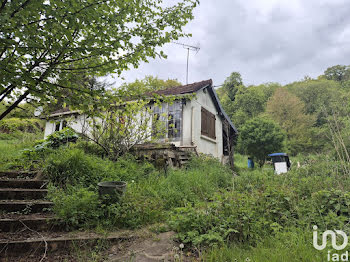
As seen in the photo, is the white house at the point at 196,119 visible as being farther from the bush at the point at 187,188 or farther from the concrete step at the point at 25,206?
the concrete step at the point at 25,206

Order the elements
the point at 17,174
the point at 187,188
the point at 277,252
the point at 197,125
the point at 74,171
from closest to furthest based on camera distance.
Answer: the point at 277,252, the point at 74,171, the point at 17,174, the point at 187,188, the point at 197,125

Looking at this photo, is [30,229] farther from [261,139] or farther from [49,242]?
[261,139]

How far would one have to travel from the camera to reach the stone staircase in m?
2.11

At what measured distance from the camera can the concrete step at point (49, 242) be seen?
2088mm

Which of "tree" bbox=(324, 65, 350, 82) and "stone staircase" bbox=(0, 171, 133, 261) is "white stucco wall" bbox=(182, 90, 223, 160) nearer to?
"stone staircase" bbox=(0, 171, 133, 261)

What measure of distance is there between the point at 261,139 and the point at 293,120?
8631 millimetres

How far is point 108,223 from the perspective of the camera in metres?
2.65

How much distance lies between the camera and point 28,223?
2.51 meters

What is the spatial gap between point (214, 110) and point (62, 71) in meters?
10.2

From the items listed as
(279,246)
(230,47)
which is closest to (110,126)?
(279,246)

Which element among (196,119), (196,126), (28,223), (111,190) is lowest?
(28,223)

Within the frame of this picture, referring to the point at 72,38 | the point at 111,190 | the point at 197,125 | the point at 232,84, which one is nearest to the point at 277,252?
the point at 111,190

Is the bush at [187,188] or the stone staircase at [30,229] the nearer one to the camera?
the stone staircase at [30,229]

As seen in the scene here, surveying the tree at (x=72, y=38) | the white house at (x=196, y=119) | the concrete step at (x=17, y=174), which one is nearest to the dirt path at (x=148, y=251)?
the tree at (x=72, y=38)
